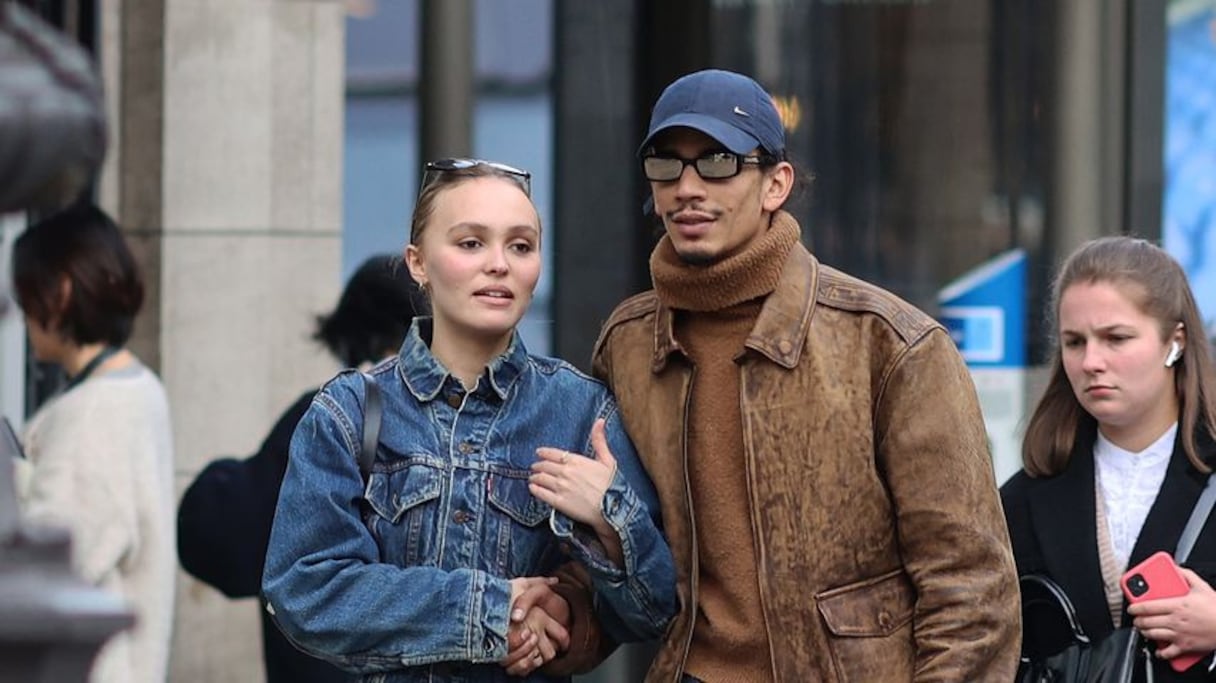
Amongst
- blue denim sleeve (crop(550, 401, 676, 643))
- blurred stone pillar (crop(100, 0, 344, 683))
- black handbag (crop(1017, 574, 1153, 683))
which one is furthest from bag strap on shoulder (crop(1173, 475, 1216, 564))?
blurred stone pillar (crop(100, 0, 344, 683))

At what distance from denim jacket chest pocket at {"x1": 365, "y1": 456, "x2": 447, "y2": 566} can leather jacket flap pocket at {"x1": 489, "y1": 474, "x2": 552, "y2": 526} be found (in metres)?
0.09

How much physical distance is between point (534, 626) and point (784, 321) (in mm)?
684

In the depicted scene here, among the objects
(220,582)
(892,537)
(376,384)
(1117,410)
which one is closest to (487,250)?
(376,384)

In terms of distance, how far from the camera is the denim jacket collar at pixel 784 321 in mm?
3822

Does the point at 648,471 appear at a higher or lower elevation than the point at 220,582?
higher

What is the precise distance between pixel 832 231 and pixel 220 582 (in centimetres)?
330

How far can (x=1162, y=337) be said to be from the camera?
172 inches

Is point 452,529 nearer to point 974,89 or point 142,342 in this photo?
point 142,342

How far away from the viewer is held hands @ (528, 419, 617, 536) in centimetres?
354

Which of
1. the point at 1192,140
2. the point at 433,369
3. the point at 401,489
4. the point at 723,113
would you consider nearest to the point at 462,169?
the point at 433,369

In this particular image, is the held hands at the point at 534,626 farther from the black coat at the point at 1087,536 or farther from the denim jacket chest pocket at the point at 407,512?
the black coat at the point at 1087,536

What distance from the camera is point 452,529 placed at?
3.62 metres

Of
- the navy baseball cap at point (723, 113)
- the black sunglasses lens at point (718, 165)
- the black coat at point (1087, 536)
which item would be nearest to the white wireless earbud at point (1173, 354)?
the black coat at point (1087, 536)

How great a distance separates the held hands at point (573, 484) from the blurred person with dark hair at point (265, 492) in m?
1.97
